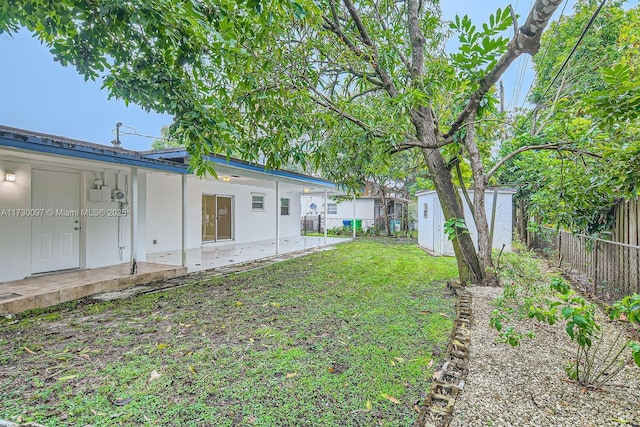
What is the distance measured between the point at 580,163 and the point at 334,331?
5.00m

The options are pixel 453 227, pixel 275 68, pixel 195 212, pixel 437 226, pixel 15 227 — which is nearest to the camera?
pixel 275 68

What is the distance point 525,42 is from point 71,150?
6.31 meters

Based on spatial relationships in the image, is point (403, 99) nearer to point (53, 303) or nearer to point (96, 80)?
point (96, 80)

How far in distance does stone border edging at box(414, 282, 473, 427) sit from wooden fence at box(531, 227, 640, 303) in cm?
231

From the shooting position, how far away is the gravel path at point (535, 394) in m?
2.32

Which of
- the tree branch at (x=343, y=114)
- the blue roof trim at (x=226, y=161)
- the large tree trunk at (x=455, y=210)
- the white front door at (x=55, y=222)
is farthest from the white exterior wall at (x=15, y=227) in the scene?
the large tree trunk at (x=455, y=210)

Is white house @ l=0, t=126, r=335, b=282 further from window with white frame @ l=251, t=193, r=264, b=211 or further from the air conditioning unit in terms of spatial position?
window with white frame @ l=251, t=193, r=264, b=211

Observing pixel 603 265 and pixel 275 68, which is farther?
pixel 603 265

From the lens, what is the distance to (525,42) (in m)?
3.58

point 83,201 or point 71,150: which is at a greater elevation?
point 71,150

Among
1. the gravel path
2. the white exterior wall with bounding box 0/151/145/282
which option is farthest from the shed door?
the white exterior wall with bounding box 0/151/145/282

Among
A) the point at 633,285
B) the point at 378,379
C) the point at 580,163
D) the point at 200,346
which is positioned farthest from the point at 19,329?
the point at 580,163

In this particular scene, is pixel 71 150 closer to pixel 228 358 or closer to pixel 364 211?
pixel 228 358

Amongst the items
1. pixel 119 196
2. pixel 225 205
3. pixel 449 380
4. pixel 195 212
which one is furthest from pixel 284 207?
pixel 449 380
